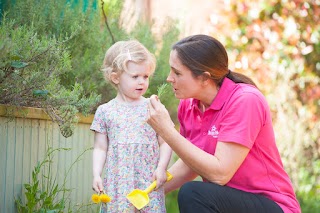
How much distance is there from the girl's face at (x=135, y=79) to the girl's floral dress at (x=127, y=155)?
0.08 meters

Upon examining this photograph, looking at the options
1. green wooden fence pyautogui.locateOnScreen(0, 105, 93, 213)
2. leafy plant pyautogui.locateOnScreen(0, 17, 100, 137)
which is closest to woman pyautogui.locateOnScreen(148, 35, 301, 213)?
leafy plant pyautogui.locateOnScreen(0, 17, 100, 137)

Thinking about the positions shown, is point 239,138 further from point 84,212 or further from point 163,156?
point 84,212

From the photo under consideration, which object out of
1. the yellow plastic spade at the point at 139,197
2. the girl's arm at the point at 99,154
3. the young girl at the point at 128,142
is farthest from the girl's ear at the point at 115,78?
the yellow plastic spade at the point at 139,197

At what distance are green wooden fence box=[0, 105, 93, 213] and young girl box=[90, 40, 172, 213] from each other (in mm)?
415

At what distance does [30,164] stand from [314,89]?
3912 millimetres

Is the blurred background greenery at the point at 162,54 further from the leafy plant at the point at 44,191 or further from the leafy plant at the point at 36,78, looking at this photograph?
the leafy plant at the point at 44,191

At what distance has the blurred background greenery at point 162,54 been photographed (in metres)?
3.26

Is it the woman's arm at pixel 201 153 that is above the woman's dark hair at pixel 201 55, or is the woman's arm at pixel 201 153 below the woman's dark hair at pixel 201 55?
below

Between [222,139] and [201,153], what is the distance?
11cm

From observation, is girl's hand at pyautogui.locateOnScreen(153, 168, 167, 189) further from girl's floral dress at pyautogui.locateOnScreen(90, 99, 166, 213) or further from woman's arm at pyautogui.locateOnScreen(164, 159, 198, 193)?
woman's arm at pyautogui.locateOnScreen(164, 159, 198, 193)

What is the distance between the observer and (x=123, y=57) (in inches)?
126

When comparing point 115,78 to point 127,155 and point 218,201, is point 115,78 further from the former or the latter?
point 218,201

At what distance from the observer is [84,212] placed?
4027 mm

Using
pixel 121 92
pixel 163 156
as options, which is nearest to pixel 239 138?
pixel 163 156
